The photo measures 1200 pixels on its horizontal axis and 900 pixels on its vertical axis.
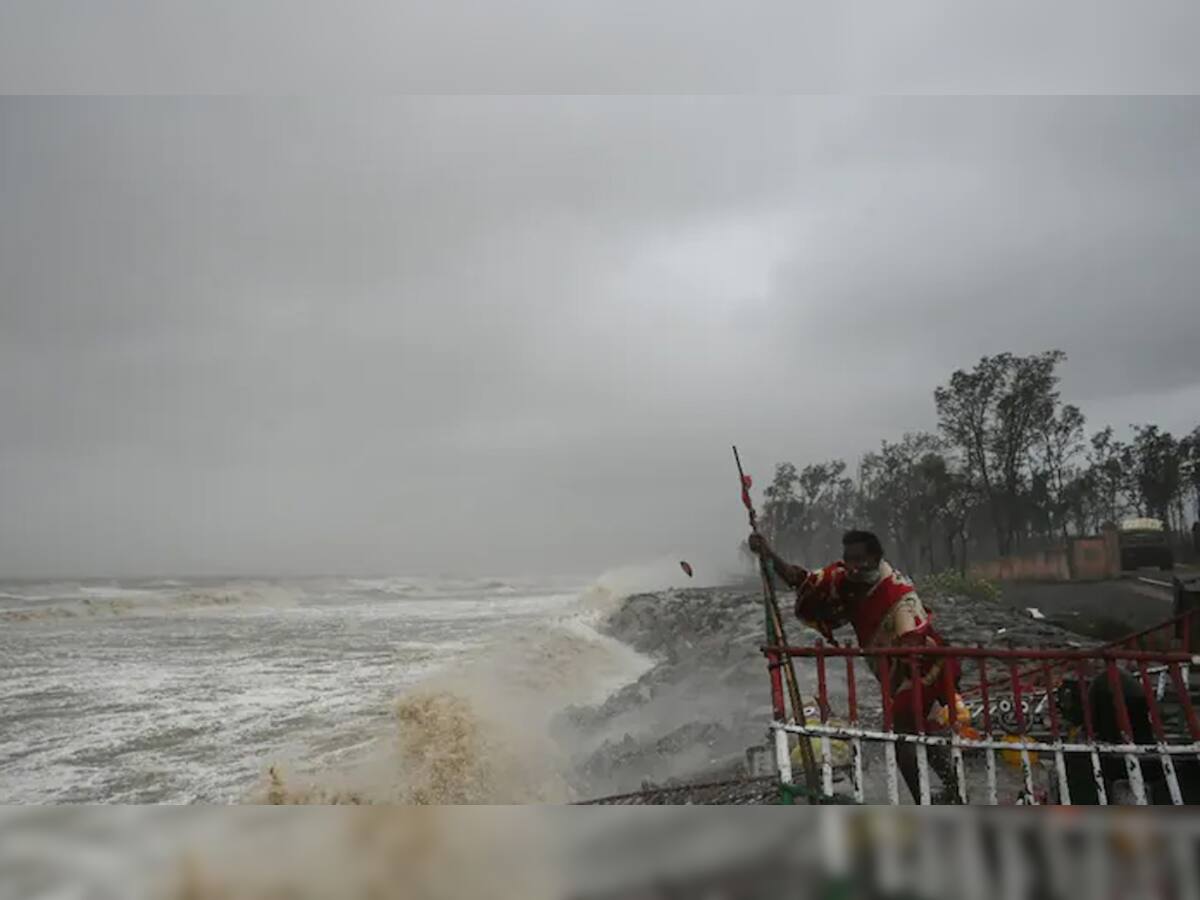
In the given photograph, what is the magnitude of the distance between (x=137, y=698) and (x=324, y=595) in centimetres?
67

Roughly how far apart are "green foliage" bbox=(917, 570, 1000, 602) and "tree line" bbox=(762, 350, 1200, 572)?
0.04 meters

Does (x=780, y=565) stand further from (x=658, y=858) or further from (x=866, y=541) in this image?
(x=658, y=858)

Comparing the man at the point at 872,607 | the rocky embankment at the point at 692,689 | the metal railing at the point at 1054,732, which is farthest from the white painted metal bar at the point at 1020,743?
the rocky embankment at the point at 692,689

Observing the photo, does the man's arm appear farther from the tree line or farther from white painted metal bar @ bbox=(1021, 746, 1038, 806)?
white painted metal bar @ bbox=(1021, 746, 1038, 806)

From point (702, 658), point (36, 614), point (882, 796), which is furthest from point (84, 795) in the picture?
point (882, 796)

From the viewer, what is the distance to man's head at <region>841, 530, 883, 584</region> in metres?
2.42

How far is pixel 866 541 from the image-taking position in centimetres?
251

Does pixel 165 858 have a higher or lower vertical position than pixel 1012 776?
higher

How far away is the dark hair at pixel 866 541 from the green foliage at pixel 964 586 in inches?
10.6

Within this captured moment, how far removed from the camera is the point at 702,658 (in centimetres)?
312

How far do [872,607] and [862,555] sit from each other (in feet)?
0.50

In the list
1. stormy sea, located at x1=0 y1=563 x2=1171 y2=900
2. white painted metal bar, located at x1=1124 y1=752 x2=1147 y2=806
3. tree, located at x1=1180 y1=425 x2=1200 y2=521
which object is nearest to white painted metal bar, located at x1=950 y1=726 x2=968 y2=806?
white painted metal bar, located at x1=1124 y1=752 x2=1147 y2=806

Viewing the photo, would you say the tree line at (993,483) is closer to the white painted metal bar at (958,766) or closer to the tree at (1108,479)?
the tree at (1108,479)

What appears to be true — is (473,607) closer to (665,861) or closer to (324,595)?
(324,595)
